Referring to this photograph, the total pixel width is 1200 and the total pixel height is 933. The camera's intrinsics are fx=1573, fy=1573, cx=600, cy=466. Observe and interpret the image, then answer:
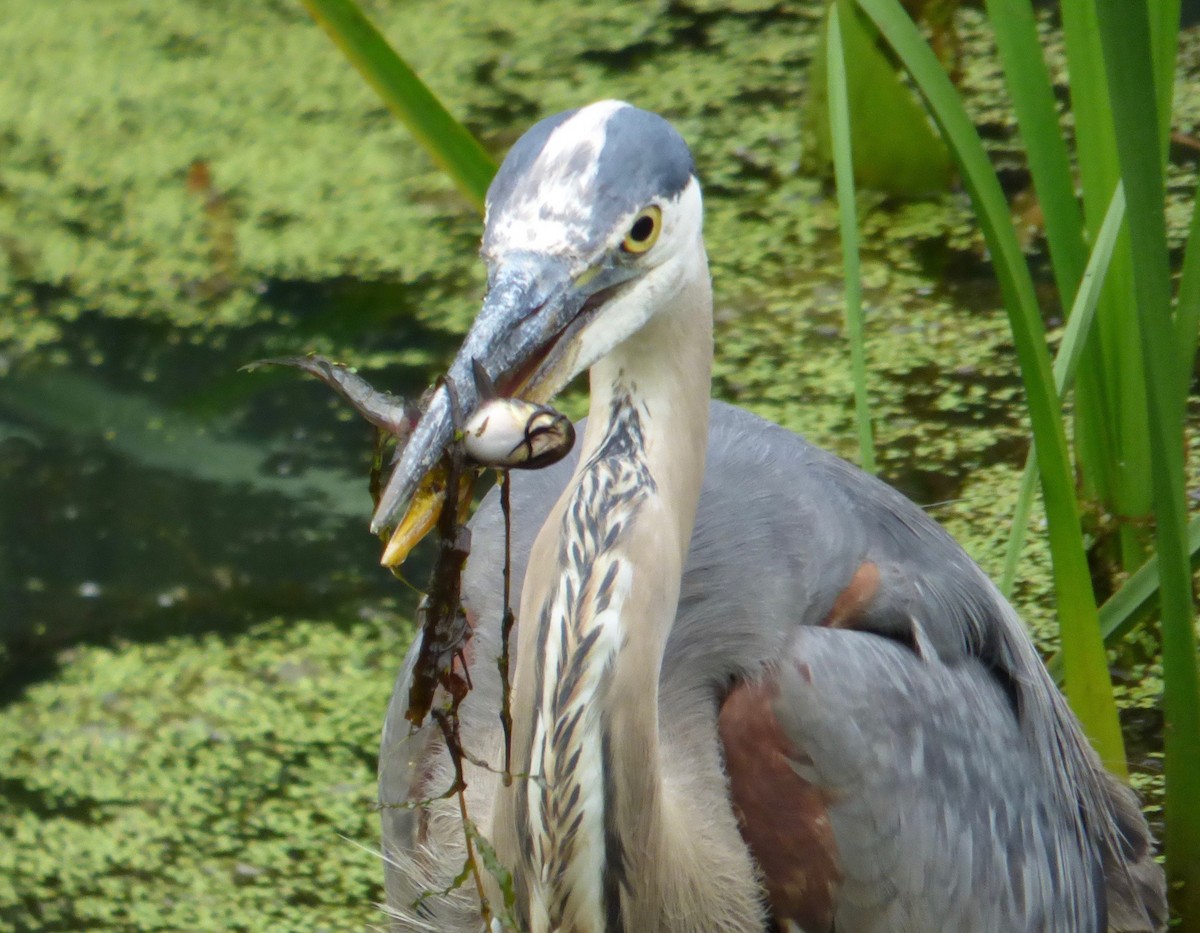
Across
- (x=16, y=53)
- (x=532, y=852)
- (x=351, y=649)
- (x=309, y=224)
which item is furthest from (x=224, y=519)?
(x=16, y=53)

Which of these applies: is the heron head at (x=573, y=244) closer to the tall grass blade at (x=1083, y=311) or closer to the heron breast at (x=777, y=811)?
the heron breast at (x=777, y=811)

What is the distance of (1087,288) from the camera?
6.62 feet

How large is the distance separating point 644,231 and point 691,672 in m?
0.55

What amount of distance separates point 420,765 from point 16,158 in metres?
3.55

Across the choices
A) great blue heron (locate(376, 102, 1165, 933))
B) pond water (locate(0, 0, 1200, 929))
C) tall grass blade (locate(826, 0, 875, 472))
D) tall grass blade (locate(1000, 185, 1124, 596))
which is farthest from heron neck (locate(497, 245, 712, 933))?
pond water (locate(0, 0, 1200, 929))

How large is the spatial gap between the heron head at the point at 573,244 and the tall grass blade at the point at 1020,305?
470 mm

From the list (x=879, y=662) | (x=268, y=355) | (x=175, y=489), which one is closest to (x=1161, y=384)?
(x=879, y=662)

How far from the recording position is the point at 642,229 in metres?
1.55

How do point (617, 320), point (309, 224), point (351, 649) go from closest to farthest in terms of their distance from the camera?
1. point (617, 320)
2. point (351, 649)
3. point (309, 224)

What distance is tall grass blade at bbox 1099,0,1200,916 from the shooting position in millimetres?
1583

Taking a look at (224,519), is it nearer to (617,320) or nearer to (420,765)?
(420,765)

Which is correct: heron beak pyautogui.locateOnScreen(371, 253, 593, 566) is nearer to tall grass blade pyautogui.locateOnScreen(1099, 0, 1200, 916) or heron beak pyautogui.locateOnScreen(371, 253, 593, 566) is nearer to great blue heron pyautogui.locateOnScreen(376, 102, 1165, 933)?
great blue heron pyautogui.locateOnScreen(376, 102, 1165, 933)

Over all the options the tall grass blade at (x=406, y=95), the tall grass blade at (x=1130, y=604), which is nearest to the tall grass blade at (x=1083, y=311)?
the tall grass blade at (x=1130, y=604)

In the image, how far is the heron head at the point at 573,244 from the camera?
1.45 metres
